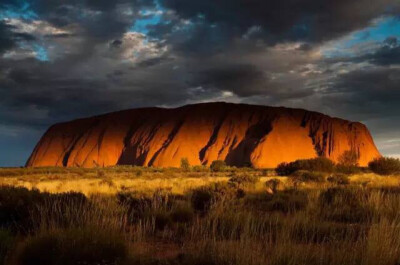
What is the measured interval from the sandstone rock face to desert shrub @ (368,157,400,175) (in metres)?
33.4

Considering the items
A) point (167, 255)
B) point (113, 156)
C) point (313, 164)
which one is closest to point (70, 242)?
point (167, 255)

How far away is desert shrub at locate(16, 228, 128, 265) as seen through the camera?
5152 millimetres

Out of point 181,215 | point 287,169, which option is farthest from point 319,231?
point 287,169

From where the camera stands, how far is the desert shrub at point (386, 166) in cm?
3575

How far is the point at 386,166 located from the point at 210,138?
1979 inches

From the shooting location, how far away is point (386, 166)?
3653cm

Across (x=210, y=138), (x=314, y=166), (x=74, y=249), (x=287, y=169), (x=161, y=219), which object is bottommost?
(x=287, y=169)

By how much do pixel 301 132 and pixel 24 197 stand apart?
78152 mm

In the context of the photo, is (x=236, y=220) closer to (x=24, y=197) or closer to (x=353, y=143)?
(x=24, y=197)

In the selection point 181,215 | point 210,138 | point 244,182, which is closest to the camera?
point 181,215

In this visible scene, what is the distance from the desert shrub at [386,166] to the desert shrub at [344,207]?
83.8ft

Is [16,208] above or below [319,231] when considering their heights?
above

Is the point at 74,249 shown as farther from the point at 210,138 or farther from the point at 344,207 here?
the point at 210,138

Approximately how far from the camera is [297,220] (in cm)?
792
